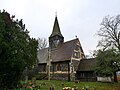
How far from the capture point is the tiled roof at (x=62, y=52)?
42.8m

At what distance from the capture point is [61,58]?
43.7 meters

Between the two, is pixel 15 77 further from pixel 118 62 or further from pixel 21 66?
pixel 118 62

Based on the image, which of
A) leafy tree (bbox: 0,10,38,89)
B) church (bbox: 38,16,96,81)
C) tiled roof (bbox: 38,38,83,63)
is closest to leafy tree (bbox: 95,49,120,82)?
church (bbox: 38,16,96,81)

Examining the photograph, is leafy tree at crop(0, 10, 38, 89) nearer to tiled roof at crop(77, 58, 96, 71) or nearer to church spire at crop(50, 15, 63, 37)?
tiled roof at crop(77, 58, 96, 71)

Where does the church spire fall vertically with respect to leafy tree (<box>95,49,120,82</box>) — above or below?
above

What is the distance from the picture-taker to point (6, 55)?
1719 centimetres

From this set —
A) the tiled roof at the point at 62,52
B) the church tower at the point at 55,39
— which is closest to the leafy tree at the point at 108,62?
the tiled roof at the point at 62,52

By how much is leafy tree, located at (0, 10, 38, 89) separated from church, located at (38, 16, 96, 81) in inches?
877

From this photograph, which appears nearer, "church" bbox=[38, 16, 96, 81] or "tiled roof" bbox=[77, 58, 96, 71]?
"tiled roof" bbox=[77, 58, 96, 71]

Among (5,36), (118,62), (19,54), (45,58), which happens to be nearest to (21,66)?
(19,54)

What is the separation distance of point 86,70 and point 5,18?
25.8m

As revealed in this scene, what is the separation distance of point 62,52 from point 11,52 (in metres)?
28.7

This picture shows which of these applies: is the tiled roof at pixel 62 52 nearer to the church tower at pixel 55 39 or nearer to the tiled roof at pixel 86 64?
the church tower at pixel 55 39

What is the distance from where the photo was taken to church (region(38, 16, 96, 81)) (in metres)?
41.8
